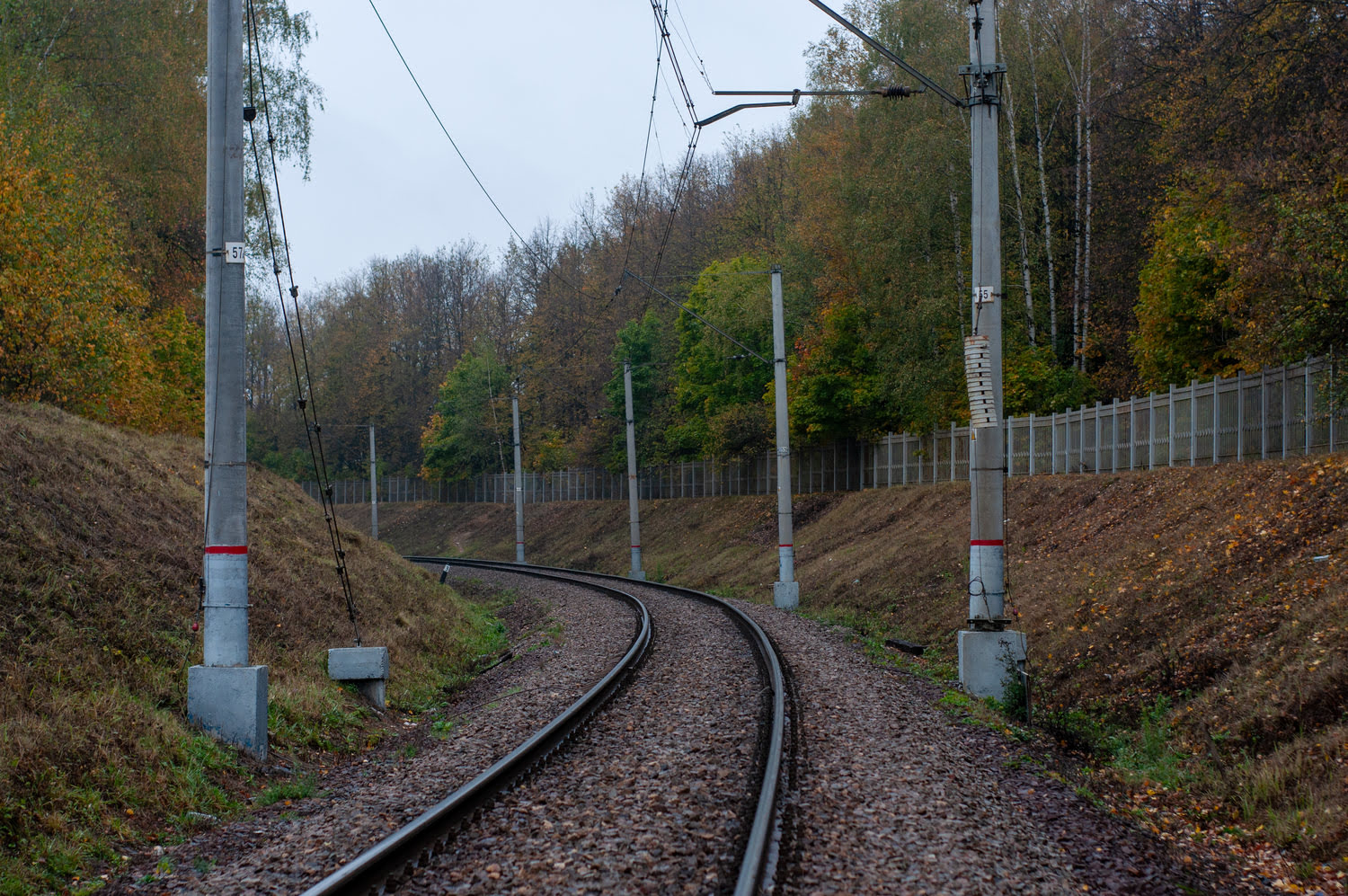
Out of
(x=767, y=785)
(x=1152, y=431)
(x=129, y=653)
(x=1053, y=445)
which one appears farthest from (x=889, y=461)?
(x=767, y=785)

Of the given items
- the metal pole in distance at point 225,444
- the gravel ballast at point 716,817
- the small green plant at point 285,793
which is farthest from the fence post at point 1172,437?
the small green plant at point 285,793

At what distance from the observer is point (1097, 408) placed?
79.4 feet

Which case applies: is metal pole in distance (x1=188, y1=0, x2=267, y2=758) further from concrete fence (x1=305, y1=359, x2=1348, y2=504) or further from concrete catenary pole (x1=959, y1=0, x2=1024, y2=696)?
concrete fence (x1=305, y1=359, x2=1348, y2=504)

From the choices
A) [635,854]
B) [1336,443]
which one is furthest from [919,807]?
[1336,443]

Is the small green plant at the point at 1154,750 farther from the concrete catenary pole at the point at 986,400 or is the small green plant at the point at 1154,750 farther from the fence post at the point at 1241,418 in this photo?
the fence post at the point at 1241,418

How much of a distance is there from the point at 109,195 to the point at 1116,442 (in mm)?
24129

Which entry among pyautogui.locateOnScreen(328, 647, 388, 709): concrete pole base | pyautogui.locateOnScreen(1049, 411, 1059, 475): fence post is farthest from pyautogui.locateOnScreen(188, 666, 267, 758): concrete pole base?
pyautogui.locateOnScreen(1049, 411, 1059, 475): fence post

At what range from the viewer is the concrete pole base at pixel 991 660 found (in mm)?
11570

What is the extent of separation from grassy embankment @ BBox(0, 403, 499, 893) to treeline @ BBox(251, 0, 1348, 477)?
13.3 m

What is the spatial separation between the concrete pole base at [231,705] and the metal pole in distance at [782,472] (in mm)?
17237

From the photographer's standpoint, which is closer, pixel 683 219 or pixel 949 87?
pixel 949 87

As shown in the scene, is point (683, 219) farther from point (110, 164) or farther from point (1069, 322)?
point (110, 164)

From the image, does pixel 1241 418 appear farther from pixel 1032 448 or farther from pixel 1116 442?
pixel 1032 448

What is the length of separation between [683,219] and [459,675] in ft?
164
